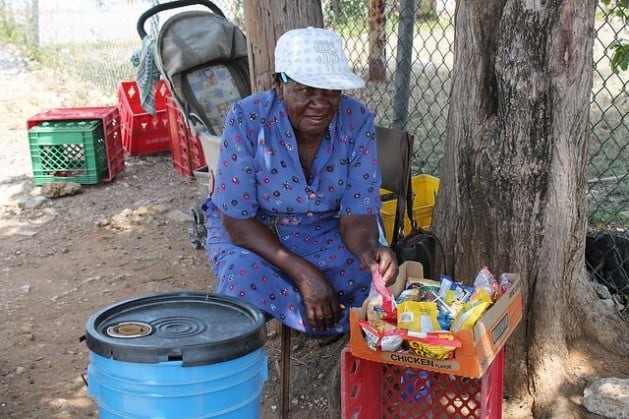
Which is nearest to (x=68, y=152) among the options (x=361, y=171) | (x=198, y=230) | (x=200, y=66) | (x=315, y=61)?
(x=200, y=66)

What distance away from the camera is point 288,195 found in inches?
115

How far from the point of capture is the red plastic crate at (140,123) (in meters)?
7.00

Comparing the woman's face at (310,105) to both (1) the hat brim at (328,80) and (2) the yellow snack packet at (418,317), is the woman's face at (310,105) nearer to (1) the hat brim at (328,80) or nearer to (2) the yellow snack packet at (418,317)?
(1) the hat brim at (328,80)

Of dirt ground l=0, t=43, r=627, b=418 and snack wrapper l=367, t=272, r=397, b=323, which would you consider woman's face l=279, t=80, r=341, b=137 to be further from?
dirt ground l=0, t=43, r=627, b=418

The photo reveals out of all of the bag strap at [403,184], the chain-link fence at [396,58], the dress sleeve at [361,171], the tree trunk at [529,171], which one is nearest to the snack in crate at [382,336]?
the dress sleeve at [361,171]

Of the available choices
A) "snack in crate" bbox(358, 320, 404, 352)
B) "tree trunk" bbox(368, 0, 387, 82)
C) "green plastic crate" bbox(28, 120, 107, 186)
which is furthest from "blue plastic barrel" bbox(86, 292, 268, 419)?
"tree trunk" bbox(368, 0, 387, 82)

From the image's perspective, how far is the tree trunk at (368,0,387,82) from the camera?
6902mm

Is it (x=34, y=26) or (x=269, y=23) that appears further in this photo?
(x=34, y=26)

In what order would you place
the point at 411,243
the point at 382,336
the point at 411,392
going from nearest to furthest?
the point at 382,336 → the point at 411,392 → the point at 411,243

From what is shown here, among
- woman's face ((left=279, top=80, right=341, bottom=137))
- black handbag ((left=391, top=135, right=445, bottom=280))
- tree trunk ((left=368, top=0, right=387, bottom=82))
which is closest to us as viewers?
woman's face ((left=279, top=80, right=341, bottom=137))

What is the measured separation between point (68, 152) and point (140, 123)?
3.04ft

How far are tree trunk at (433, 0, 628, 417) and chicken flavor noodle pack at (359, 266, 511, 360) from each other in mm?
434

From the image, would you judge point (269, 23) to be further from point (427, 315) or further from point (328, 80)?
point (427, 315)

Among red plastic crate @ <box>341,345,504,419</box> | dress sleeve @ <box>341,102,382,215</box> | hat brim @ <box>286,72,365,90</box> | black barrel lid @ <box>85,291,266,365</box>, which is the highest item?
hat brim @ <box>286,72,365,90</box>
